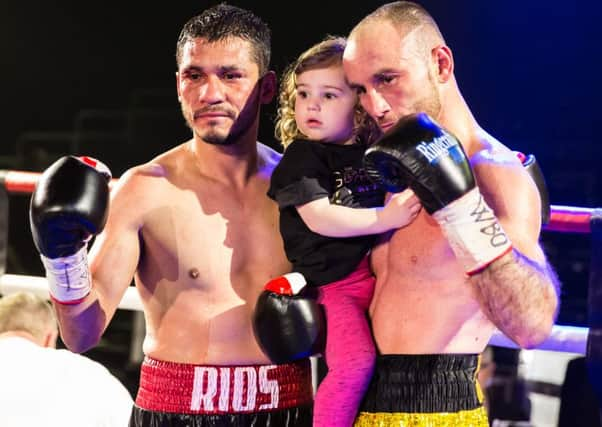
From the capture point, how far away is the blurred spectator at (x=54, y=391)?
2373mm

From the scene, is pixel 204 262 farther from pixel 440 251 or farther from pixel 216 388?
pixel 440 251

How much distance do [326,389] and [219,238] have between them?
20.8 inches

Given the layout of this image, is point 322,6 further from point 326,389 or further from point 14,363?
point 326,389

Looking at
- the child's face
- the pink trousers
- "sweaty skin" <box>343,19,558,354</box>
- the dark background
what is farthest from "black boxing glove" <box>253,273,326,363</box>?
the dark background

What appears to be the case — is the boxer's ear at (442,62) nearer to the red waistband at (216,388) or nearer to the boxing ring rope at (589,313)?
the boxing ring rope at (589,313)

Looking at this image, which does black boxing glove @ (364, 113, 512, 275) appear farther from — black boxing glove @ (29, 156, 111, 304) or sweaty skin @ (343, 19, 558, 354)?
black boxing glove @ (29, 156, 111, 304)

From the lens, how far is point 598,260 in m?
2.12

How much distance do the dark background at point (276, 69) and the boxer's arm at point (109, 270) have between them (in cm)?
427

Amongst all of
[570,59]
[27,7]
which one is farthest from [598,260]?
[27,7]

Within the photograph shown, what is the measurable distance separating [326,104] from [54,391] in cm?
117

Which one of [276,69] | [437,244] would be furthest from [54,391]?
[276,69]

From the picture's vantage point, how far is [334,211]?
6.05 feet

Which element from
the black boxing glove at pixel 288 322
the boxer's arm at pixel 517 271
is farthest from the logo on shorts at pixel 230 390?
the boxer's arm at pixel 517 271

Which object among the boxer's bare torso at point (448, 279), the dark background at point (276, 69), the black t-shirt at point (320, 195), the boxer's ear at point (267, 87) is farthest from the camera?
the dark background at point (276, 69)
